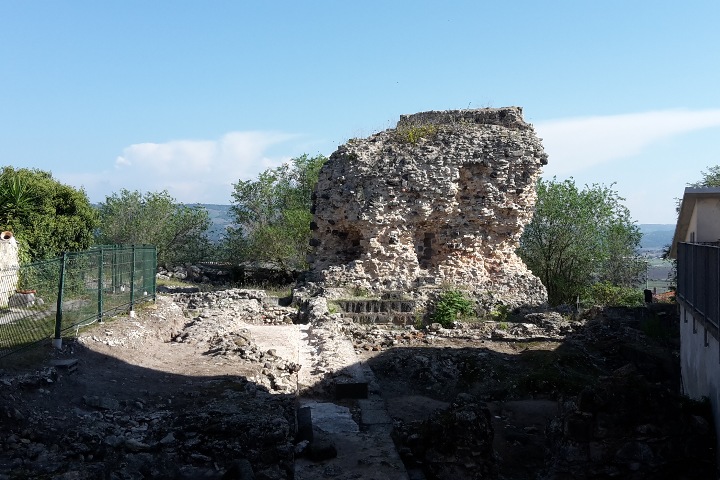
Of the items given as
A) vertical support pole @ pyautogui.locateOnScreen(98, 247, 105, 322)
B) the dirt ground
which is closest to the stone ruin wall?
the dirt ground

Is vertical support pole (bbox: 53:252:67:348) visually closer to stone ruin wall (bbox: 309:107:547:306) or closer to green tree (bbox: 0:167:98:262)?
stone ruin wall (bbox: 309:107:547:306)

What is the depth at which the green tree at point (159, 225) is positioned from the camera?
31500mm

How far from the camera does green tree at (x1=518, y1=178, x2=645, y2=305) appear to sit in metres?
25.9

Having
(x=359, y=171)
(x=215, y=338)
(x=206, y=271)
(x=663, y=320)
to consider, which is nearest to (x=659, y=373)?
(x=663, y=320)

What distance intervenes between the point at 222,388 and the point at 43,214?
1501cm

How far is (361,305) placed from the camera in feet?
49.9

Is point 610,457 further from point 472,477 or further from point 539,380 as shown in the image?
point 539,380

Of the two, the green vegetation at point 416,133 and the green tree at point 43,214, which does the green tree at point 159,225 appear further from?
the green vegetation at point 416,133

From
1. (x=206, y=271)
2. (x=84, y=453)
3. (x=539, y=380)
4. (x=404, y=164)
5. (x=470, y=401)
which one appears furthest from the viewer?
(x=206, y=271)

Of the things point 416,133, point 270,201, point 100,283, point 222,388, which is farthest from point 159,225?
point 222,388

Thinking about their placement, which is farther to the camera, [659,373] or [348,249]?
[348,249]

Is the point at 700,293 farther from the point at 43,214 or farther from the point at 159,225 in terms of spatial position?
the point at 159,225

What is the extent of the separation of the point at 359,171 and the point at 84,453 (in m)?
12.2

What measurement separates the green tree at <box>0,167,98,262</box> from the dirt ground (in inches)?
286
